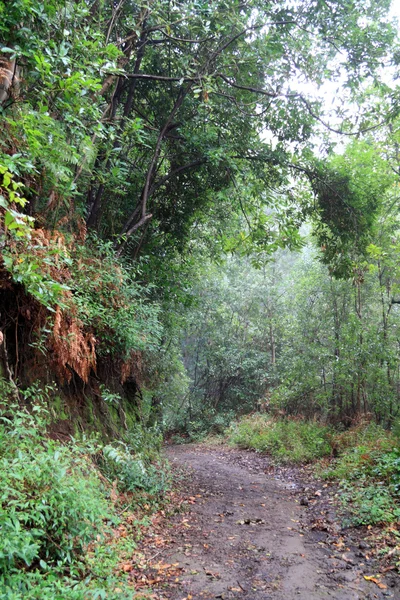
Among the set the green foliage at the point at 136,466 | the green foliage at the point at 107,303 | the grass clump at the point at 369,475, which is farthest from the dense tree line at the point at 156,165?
the grass clump at the point at 369,475

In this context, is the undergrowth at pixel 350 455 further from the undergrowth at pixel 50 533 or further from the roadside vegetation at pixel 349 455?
the undergrowth at pixel 50 533

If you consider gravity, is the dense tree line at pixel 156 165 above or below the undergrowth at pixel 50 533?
above

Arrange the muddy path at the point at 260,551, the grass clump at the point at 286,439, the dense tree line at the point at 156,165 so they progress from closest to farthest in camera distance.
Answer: the muddy path at the point at 260,551, the dense tree line at the point at 156,165, the grass clump at the point at 286,439

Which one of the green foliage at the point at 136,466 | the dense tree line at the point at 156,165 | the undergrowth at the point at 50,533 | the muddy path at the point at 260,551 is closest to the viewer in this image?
the undergrowth at the point at 50,533

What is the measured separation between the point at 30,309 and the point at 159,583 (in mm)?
3350

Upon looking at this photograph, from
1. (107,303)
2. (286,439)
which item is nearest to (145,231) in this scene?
(107,303)

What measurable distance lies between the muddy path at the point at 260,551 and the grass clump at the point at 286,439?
3.07m

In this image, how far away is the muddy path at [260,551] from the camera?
158 inches

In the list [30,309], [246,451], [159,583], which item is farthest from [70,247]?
[246,451]

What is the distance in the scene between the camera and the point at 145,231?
9328 mm

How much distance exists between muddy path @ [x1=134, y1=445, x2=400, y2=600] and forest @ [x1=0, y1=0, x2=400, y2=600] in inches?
18.7

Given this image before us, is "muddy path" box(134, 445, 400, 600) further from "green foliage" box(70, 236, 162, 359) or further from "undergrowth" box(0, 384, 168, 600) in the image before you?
"green foliage" box(70, 236, 162, 359)

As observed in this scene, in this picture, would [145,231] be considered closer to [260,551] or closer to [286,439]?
[260,551]

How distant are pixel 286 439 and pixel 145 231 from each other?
27.3ft
